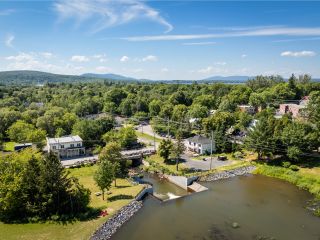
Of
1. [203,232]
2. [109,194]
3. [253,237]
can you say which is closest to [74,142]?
[109,194]

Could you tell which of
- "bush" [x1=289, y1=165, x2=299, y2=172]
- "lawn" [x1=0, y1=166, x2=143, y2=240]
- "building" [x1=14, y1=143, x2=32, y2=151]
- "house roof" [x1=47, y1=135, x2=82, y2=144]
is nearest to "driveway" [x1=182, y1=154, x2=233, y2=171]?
"bush" [x1=289, y1=165, x2=299, y2=172]

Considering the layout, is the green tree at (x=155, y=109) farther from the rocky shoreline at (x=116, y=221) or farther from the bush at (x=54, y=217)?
the bush at (x=54, y=217)

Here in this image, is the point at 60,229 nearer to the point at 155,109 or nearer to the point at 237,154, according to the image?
the point at 237,154

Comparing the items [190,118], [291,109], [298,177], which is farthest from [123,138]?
[291,109]

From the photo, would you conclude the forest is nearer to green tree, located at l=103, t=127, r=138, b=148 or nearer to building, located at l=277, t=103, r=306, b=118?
green tree, located at l=103, t=127, r=138, b=148

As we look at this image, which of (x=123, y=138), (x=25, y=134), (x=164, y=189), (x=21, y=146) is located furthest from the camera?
(x=25, y=134)
